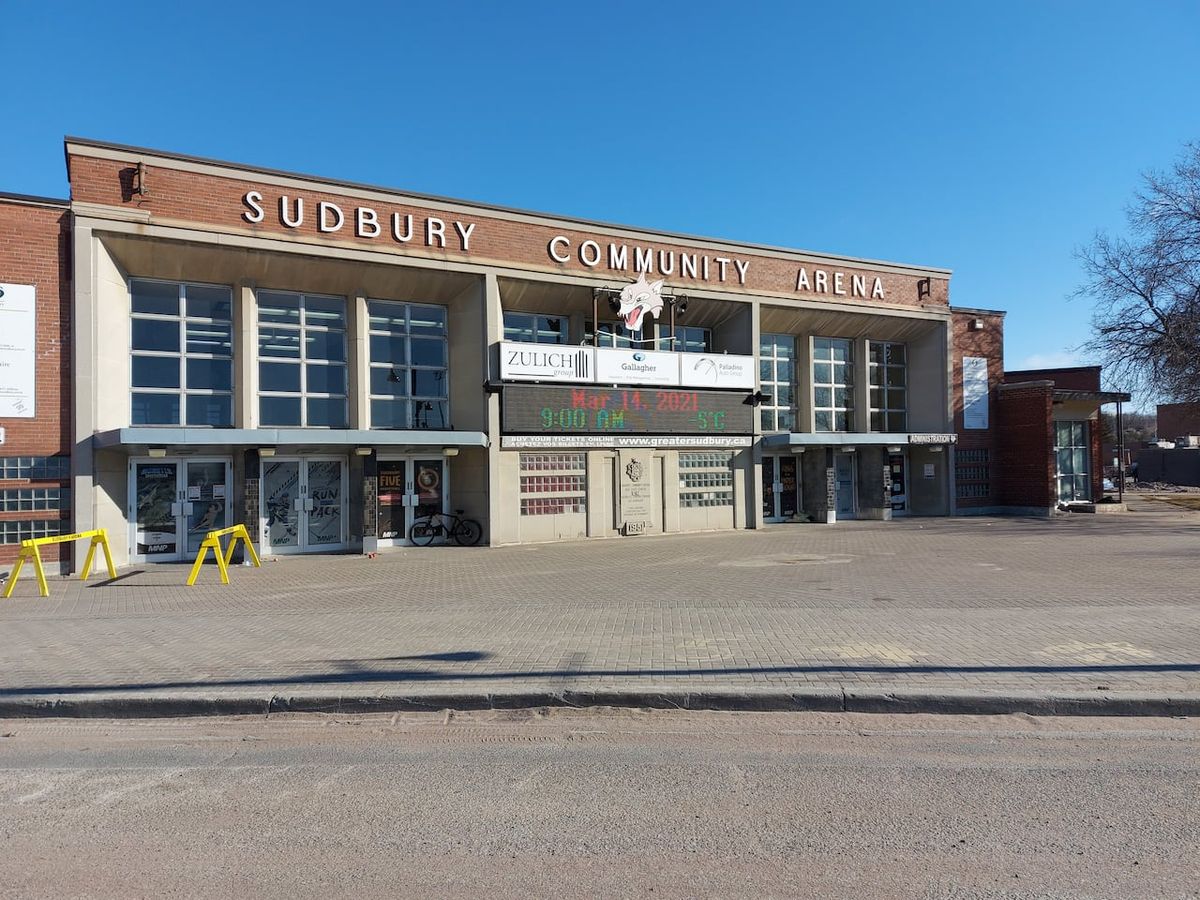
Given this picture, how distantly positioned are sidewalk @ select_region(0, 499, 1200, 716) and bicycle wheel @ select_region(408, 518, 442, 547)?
3.42m

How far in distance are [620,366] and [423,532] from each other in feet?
20.2

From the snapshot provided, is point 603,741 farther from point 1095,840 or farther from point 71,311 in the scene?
point 71,311

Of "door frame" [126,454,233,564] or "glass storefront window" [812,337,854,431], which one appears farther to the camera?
"glass storefront window" [812,337,854,431]

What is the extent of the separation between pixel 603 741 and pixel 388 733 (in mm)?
1576

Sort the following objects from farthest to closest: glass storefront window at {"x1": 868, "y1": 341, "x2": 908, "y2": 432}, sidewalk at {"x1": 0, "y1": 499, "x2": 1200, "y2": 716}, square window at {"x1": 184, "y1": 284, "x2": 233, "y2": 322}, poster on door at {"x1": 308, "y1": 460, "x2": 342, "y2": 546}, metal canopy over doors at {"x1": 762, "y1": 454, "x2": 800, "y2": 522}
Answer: glass storefront window at {"x1": 868, "y1": 341, "x2": 908, "y2": 432}
metal canopy over doors at {"x1": 762, "y1": 454, "x2": 800, "y2": 522}
poster on door at {"x1": 308, "y1": 460, "x2": 342, "y2": 546}
square window at {"x1": 184, "y1": 284, "x2": 233, "y2": 322}
sidewalk at {"x1": 0, "y1": 499, "x2": 1200, "y2": 716}

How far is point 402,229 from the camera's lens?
1656 centimetres

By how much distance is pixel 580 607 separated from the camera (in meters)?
9.41

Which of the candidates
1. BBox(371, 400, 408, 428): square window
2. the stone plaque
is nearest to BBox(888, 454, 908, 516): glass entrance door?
the stone plaque

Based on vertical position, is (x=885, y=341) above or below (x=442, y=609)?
above

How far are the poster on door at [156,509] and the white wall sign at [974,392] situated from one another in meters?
22.1

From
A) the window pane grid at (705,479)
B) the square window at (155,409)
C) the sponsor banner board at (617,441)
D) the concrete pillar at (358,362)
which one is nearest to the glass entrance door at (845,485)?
the sponsor banner board at (617,441)

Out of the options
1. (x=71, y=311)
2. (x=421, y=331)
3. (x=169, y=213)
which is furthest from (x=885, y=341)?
(x=71, y=311)

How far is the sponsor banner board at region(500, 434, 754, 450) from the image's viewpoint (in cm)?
1739

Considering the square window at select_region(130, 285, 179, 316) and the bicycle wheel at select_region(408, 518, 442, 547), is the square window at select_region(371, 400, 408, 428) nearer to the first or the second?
the bicycle wheel at select_region(408, 518, 442, 547)
